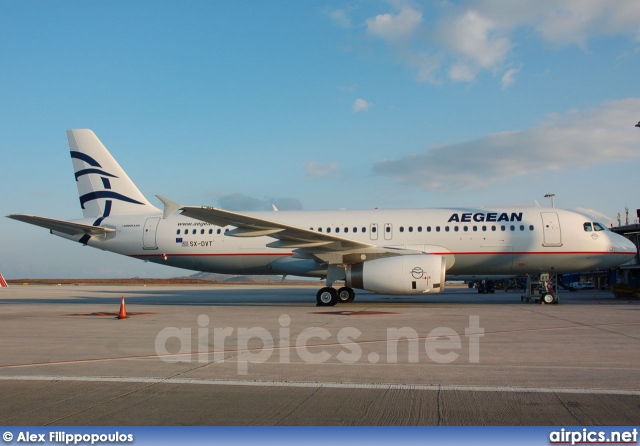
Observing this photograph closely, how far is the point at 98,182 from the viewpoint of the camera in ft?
74.3

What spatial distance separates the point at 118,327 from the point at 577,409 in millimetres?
10380

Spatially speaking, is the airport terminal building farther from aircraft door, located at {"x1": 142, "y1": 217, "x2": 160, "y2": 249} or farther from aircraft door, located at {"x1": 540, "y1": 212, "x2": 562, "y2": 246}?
aircraft door, located at {"x1": 142, "y1": 217, "x2": 160, "y2": 249}

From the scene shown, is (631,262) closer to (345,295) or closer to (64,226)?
(345,295)

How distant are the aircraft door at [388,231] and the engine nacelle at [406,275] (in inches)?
95.6

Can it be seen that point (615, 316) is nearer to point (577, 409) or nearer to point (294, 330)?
point (294, 330)

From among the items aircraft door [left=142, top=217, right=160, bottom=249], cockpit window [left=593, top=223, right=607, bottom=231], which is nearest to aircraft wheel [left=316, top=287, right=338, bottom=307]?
aircraft door [left=142, top=217, right=160, bottom=249]

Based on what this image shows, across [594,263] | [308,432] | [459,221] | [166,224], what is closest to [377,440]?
[308,432]

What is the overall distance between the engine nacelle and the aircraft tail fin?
1045cm

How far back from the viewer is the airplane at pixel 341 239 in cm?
1745

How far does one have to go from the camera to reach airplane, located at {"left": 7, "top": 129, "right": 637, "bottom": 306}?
57.3ft

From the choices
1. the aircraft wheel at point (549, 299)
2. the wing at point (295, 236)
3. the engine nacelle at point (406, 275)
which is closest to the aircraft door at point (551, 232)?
the aircraft wheel at point (549, 299)

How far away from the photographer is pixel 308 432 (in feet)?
14.3

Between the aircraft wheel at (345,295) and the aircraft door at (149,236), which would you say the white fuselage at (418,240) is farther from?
the aircraft wheel at (345,295)

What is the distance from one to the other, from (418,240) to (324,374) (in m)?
13.4
